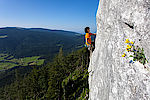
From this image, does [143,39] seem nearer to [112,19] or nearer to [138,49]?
[138,49]

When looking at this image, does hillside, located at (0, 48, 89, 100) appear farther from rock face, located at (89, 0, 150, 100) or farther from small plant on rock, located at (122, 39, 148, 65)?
small plant on rock, located at (122, 39, 148, 65)

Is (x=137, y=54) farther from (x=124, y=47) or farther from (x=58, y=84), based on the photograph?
(x=58, y=84)

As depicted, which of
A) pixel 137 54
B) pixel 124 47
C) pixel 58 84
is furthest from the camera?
pixel 58 84

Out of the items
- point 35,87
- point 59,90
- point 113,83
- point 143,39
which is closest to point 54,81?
point 59,90

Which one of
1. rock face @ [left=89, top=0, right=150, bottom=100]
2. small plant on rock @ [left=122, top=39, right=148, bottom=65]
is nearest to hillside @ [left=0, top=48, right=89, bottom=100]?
rock face @ [left=89, top=0, right=150, bottom=100]

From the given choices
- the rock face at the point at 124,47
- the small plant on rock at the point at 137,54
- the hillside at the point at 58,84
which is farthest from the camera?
the hillside at the point at 58,84

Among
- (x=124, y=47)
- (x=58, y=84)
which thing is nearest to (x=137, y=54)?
(x=124, y=47)

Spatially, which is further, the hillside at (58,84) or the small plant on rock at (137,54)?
the hillside at (58,84)

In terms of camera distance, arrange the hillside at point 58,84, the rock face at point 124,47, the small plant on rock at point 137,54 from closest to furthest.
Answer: the rock face at point 124,47
the small plant on rock at point 137,54
the hillside at point 58,84

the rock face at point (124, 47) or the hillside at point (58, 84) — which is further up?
the rock face at point (124, 47)

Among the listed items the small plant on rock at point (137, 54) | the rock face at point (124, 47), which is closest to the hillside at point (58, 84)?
the rock face at point (124, 47)

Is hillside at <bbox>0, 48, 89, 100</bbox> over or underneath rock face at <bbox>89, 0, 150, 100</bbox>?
underneath

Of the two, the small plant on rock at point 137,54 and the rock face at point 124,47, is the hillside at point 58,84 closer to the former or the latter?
the rock face at point 124,47

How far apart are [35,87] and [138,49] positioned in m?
51.0
